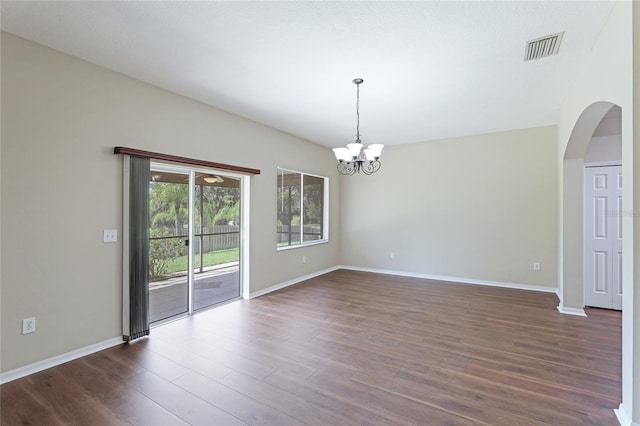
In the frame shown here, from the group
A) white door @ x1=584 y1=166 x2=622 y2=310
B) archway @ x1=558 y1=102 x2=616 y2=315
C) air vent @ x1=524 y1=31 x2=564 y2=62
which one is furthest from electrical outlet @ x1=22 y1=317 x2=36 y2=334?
white door @ x1=584 y1=166 x2=622 y2=310

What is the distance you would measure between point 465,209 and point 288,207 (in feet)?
11.2

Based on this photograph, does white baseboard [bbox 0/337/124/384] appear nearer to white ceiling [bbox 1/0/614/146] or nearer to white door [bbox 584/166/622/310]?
white ceiling [bbox 1/0/614/146]

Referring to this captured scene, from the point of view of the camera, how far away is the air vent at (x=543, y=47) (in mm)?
2452

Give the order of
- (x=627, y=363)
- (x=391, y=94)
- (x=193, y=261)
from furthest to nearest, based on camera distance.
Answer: (x=193, y=261) → (x=391, y=94) → (x=627, y=363)

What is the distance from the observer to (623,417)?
6.16 feet

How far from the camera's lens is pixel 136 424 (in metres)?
1.90

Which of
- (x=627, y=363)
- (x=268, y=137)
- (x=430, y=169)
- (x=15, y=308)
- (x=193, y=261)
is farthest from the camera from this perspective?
(x=430, y=169)

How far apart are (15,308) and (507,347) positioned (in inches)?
177

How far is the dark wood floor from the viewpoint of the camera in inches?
78.4

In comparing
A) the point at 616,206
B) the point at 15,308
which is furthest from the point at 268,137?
the point at 616,206

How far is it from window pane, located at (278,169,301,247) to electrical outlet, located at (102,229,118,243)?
8.89 feet

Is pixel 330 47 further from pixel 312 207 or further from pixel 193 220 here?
pixel 312 207

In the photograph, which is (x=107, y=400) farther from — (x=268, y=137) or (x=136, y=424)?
(x=268, y=137)

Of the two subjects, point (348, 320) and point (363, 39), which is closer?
point (363, 39)
